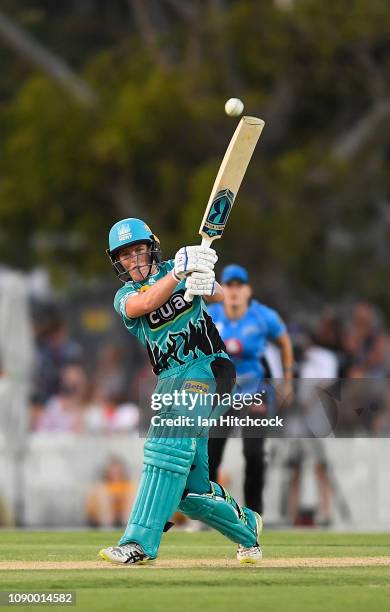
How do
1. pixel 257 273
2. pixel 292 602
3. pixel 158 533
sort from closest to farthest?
pixel 292 602 → pixel 158 533 → pixel 257 273

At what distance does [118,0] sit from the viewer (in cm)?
2323

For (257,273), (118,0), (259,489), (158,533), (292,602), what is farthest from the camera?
(118,0)

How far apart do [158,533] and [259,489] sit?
3.46 metres

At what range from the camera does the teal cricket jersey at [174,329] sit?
7.87 m

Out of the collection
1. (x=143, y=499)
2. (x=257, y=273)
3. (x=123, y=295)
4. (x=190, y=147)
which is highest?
(x=190, y=147)

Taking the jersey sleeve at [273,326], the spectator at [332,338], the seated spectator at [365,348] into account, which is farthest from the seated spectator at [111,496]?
the jersey sleeve at [273,326]

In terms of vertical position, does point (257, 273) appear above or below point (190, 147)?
below

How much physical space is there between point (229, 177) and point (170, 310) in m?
0.81

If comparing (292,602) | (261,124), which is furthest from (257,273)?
(292,602)

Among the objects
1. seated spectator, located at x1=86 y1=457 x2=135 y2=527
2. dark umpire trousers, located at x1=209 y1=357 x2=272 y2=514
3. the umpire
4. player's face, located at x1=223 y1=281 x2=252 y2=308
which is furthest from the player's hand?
seated spectator, located at x1=86 y1=457 x2=135 y2=527

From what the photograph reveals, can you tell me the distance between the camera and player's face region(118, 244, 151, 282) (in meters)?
8.06

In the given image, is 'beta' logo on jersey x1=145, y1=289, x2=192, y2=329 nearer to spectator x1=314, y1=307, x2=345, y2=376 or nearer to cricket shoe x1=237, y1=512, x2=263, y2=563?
cricket shoe x1=237, y1=512, x2=263, y2=563

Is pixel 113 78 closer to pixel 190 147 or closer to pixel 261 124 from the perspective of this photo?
pixel 190 147

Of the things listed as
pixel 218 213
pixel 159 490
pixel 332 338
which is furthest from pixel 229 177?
pixel 332 338
